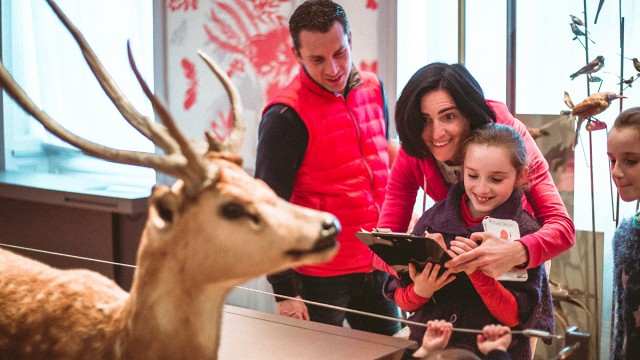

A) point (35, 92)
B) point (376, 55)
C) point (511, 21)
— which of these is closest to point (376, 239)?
point (511, 21)

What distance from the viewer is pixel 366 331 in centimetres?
140

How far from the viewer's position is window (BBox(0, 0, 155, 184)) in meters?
4.23

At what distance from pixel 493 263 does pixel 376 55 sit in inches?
80.9

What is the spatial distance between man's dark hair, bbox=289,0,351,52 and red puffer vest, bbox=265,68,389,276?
155 mm

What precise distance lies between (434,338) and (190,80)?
124 inches

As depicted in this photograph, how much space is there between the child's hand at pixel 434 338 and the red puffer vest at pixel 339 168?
1.09 m

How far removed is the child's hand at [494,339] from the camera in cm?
116

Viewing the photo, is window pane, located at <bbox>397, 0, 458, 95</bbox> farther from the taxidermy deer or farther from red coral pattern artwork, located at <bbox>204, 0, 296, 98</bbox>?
the taxidermy deer

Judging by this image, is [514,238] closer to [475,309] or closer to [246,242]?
[475,309]

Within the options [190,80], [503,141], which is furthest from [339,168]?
[190,80]

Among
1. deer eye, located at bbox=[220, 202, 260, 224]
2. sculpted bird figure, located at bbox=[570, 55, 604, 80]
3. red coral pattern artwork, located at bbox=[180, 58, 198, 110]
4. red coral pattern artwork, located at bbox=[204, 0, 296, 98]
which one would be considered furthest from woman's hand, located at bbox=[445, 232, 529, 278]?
red coral pattern artwork, located at bbox=[180, 58, 198, 110]

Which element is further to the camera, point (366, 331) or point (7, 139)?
point (7, 139)

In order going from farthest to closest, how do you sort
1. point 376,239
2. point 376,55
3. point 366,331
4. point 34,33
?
point 34,33 < point 376,55 < point 376,239 < point 366,331

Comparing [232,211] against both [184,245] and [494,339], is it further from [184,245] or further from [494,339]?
[494,339]
